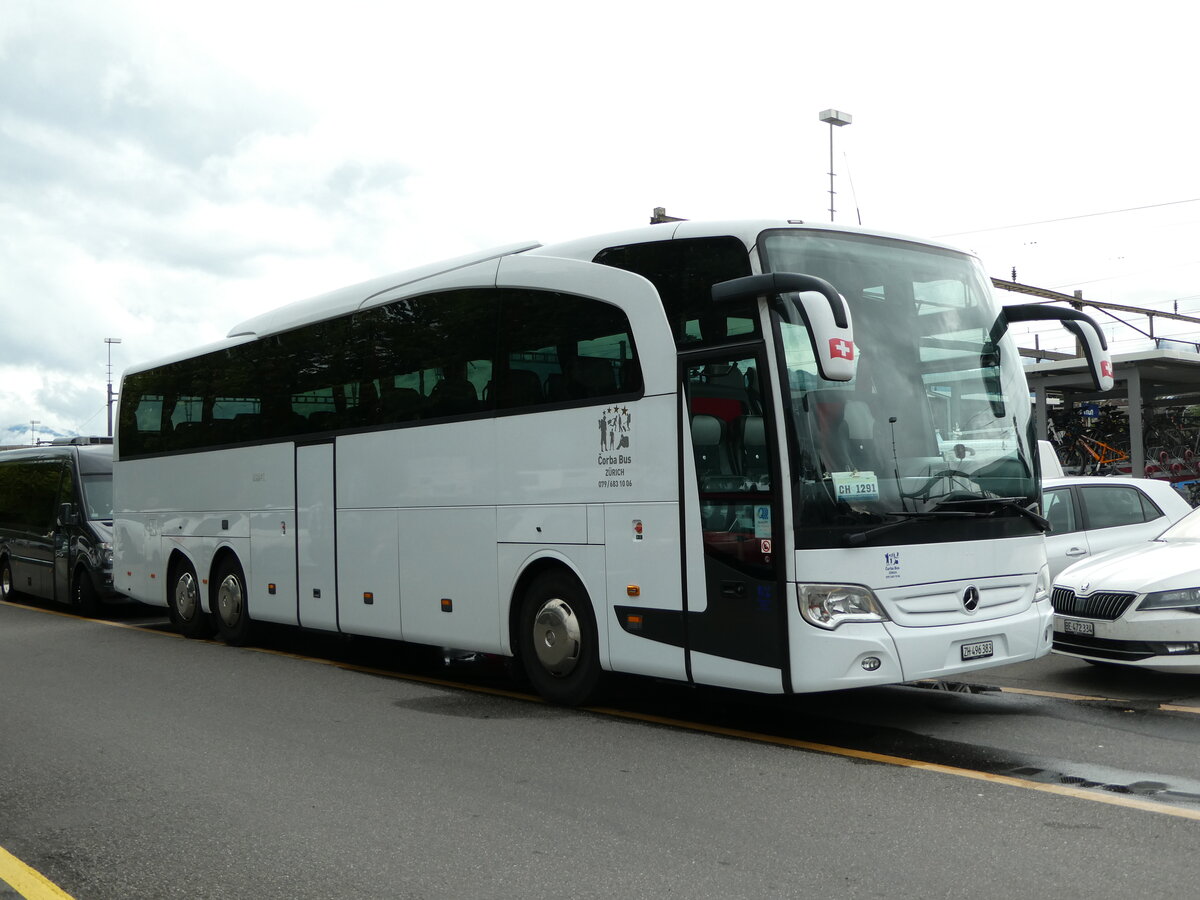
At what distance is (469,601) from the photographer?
10117 millimetres

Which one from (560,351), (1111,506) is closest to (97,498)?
(560,351)

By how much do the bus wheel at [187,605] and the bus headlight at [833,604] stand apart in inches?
374

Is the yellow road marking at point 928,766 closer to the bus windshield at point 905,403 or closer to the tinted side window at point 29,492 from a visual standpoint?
the bus windshield at point 905,403

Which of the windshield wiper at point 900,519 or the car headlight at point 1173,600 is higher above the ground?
the windshield wiper at point 900,519

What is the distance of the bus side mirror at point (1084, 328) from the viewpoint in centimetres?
853

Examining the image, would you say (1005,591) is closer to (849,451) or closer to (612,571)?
(849,451)

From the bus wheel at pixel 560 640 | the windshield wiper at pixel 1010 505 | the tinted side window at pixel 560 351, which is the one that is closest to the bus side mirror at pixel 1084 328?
the windshield wiper at pixel 1010 505

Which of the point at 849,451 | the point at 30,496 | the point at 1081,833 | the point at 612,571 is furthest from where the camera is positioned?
the point at 30,496

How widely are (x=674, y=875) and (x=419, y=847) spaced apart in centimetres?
123

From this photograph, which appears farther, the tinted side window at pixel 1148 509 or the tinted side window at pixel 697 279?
the tinted side window at pixel 1148 509

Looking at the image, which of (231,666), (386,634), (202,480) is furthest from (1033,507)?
(202,480)

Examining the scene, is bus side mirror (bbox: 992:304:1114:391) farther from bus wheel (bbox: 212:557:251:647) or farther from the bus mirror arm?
the bus mirror arm

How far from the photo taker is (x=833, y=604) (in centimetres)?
741

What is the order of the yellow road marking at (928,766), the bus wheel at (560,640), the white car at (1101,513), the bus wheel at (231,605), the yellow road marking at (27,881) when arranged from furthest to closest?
1. the bus wheel at (231,605)
2. the white car at (1101,513)
3. the bus wheel at (560,640)
4. the yellow road marking at (928,766)
5. the yellow road marking at (27,881)
